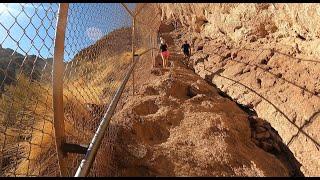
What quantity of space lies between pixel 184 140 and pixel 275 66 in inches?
147

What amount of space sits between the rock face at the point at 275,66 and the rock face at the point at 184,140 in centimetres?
62

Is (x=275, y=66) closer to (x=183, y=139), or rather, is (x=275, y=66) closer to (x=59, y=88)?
(x=183, y=139)

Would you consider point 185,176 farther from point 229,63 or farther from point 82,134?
point 229,63

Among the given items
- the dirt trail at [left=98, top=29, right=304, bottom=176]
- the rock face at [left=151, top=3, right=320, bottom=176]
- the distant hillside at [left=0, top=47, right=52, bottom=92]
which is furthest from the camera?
the rock face at [left=151, top=3, right=320, bottom=176]

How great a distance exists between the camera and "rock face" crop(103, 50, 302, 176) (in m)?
4.74

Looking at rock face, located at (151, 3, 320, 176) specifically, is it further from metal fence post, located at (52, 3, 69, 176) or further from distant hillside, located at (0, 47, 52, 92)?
metal fence post, located at (52, 3, 69, 176)

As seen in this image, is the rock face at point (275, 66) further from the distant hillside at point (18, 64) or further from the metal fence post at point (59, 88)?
the metal fence post at point (59, 88)

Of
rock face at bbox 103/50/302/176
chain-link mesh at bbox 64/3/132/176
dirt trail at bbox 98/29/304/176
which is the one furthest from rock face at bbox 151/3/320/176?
chain-link mesh at bbox 64/3/132/176

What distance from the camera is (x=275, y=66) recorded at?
8.34m

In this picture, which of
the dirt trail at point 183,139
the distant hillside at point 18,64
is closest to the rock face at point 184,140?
the dirt trail at point 183,139

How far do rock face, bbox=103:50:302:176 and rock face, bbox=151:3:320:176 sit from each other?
2.03 feet

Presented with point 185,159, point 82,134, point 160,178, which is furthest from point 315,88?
point 82,134

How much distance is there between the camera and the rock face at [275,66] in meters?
6.61

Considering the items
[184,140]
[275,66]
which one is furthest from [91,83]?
[275,66]
